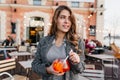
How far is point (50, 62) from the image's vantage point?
7.78 feet

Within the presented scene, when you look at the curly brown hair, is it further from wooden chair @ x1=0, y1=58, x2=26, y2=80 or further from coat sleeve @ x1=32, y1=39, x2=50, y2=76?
wooden chair @ x1=0, y1=58, x2=26, y2=80

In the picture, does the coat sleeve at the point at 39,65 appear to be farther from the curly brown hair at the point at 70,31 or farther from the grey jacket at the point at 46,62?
the curly brown hair at the point at 70,31

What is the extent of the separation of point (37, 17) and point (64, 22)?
2830 cm

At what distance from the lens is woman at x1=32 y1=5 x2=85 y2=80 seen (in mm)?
2338

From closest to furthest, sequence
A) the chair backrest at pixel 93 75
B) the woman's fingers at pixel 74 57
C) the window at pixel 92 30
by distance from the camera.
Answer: the woman's fingers at pixel 74 57 < the chair backrest at pixel 93 75 < the window at pixel 92 30

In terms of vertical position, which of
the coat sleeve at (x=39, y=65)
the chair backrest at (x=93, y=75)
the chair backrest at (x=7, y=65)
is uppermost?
the coat sleeve at (x=39, y=65)

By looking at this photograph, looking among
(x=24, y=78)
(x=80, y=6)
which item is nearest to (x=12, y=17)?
(x=80, y=6)

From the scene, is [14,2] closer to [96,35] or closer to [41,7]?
[41,7]

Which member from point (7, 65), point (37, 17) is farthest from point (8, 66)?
point (37, 17)

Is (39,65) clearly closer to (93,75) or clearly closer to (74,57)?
(74,57)

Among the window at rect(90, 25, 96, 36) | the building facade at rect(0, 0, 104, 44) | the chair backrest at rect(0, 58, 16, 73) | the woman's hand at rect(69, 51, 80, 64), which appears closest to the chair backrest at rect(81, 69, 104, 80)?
the chair backrest at rect(0, 58, 16, 73)

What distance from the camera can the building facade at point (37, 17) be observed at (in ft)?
95.3

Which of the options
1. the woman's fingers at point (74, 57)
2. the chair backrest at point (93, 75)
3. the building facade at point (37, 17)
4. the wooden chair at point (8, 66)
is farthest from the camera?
the building facade at point (37, 17)

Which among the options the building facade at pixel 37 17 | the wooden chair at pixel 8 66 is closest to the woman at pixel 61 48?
the wooden chair at pixel 8 66
